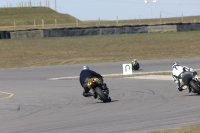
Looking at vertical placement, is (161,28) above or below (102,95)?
above

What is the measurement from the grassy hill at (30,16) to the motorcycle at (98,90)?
6599 centimetres

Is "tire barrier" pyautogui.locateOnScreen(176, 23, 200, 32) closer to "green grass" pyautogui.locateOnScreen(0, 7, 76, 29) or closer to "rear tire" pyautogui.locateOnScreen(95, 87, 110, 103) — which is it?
"green grass" pyautogui.locateOnScreen(0, 7, 76, 29)

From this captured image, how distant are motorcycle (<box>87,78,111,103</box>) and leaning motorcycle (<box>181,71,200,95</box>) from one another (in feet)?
8.29

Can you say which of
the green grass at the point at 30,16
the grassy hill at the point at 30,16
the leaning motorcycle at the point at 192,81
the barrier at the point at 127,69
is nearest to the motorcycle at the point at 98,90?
the leaning motorcycle at the point at 192,81

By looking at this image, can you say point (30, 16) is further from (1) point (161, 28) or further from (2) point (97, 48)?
(2) point (97, 48)

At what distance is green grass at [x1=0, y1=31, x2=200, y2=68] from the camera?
135 ft

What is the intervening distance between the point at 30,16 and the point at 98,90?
73.7 metres

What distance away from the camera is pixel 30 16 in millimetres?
88938

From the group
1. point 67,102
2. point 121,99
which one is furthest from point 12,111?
point 121,99

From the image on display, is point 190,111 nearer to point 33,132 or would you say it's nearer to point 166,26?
point 33,132

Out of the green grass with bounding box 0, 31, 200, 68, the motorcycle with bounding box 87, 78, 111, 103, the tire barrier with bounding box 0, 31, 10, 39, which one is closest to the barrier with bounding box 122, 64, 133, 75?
the green grass with bounding box 0, 31, 200, 68

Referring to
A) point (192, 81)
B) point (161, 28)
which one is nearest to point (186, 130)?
point (192, 81)

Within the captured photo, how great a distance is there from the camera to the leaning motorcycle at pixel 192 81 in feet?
56.0

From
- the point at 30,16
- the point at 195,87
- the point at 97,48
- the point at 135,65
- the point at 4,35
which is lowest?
the point at 97,48
